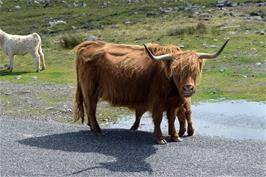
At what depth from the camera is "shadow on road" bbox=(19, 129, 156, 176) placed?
1063cm

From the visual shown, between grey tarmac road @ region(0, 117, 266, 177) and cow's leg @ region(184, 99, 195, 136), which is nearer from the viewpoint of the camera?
grey tarmac road @ region(0, 117, 266, 177)

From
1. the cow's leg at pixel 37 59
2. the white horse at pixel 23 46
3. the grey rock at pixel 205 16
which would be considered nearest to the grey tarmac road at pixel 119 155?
the cow's leg at pixel 37 59

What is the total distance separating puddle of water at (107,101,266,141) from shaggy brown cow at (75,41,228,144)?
1171 millimetres

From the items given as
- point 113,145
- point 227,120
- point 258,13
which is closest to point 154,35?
point 258,13

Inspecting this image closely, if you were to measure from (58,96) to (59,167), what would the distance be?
7538 millimetres

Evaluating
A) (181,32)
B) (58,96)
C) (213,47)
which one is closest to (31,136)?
(58,96)

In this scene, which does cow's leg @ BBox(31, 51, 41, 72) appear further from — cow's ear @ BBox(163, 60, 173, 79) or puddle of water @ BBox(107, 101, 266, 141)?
cow's ear @ BBox(163, 60, 173, 79)

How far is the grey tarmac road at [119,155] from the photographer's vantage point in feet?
33.6

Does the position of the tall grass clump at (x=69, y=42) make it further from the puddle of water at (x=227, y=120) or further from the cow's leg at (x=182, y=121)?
the cow's leg at (x=182, y=121)

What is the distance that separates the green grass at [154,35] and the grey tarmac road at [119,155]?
496 cm

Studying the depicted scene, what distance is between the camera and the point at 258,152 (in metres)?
11.4

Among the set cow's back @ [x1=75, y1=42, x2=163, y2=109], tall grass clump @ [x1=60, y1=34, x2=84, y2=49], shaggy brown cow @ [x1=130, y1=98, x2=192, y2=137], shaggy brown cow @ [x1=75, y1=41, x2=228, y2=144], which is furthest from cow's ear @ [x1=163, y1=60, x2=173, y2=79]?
tall grass clump @ [x1=60, y1=34, x2=84, y2=49]

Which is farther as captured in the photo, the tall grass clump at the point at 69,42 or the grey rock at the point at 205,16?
the grey rock at the point at 205,16

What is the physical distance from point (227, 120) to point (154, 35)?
54.6 ft
